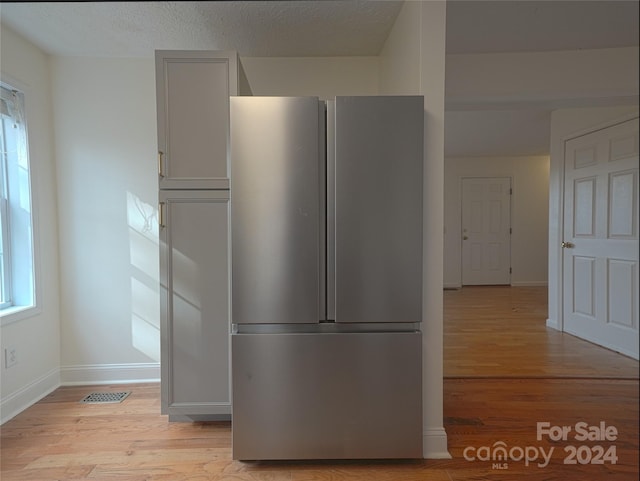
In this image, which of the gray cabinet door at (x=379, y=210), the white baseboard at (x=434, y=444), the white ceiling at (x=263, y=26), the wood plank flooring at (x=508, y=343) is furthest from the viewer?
the wood plank flooring at (x=508, y=343)

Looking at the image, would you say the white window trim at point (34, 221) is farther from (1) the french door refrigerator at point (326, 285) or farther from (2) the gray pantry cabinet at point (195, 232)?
(1) the french door refrigerator at point (326, 285)

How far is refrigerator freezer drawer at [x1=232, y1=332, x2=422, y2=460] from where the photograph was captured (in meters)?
1.55

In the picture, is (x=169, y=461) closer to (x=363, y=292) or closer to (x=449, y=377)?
(x=363, y=292)

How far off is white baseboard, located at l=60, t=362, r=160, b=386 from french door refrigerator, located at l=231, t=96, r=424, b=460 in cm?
122

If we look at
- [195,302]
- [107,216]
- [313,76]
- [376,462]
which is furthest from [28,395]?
→ [313,76]

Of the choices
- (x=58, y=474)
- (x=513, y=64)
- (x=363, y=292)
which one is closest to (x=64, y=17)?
(x=363, y=292)

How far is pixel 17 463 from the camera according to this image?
164 centimetres

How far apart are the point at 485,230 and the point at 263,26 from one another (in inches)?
215

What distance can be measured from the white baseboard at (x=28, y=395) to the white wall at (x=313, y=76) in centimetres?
239

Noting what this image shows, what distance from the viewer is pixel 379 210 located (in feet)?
5.08

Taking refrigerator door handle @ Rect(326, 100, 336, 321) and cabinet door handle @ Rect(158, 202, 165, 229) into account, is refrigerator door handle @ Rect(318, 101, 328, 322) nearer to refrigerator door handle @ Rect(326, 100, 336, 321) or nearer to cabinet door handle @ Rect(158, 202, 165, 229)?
refrigerator door handle @ Rect(326, 100, 336, 321)

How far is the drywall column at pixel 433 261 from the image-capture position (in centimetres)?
162

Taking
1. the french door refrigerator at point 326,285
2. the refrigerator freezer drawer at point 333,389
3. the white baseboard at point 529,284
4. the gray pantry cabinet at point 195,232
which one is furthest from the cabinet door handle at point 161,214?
the white baseboard at point 529,284

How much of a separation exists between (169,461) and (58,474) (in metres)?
0.47
